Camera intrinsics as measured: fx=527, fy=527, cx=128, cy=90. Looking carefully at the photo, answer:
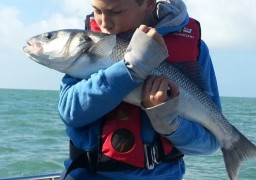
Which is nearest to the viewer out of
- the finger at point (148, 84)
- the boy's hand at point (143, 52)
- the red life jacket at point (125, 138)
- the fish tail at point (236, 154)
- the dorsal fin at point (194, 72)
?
the boy's hand at point (143, 52)

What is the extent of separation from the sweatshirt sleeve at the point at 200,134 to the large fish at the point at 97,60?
5 cm

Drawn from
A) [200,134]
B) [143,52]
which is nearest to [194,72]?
[200,134]

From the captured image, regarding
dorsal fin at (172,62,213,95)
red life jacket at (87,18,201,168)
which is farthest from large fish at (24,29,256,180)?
red life jacket at (87,18,201,168)

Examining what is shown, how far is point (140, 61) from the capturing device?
2488 millimetres

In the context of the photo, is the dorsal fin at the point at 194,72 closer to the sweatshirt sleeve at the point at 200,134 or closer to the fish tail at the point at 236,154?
the sweatshirt sleeve at the point at 200,134

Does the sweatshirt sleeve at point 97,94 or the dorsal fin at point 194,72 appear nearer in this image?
the sweatshirt sleeve at point 97,94

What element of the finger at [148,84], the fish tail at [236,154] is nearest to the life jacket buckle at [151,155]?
the finger at [148,84]

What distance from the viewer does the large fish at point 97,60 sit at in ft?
8.78

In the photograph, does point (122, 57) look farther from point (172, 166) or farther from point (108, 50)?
point (172, 166)

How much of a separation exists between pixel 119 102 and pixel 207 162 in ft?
34.1

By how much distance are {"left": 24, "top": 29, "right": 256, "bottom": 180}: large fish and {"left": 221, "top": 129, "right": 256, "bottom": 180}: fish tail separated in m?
0.15

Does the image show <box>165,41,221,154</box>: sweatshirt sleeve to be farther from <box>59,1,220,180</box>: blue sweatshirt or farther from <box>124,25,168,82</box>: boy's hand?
<box>124,25,168,82</box>: boy's hand

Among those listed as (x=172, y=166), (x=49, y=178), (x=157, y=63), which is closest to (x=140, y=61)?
(x=157, y=63)

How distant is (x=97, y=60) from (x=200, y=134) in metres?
0.73
